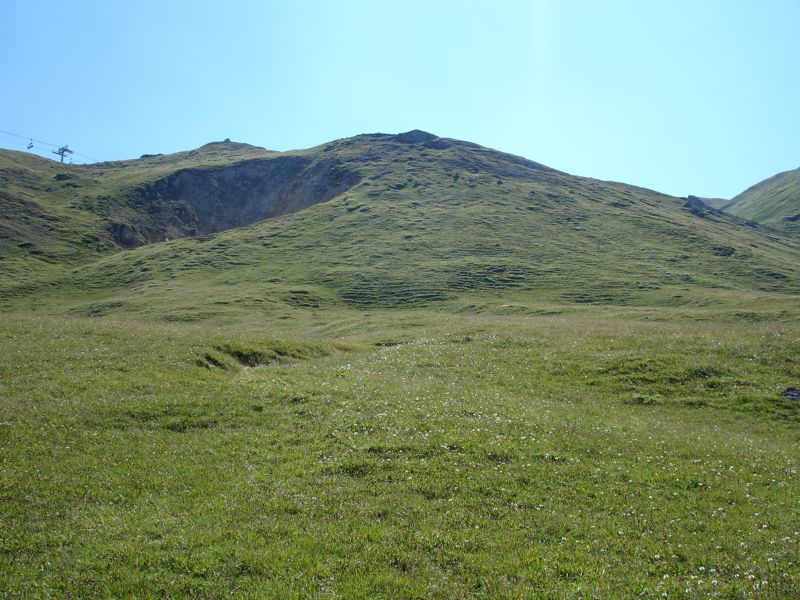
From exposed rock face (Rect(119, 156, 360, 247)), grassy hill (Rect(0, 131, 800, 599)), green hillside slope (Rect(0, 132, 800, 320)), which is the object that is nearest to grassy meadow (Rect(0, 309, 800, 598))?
grassy hill (Rect(0, 131, 800, 599))

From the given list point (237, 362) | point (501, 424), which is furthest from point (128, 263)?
point (501, 424)

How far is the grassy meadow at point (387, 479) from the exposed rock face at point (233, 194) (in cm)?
13876

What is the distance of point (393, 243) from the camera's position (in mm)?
117125

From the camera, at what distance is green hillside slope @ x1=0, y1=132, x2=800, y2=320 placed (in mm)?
88062

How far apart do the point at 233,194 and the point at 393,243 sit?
257 feet

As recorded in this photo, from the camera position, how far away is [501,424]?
1825 cm

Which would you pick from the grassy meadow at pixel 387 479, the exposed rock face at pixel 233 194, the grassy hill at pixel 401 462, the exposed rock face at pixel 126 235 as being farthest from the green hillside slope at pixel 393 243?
the grassy meadow at pixel 387 479

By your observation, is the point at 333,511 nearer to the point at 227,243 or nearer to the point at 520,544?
the point at 520,544

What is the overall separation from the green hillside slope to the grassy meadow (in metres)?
54.4

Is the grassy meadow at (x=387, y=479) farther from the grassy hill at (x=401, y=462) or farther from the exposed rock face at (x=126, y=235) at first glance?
the exposed rock face at (x=126, y=235)

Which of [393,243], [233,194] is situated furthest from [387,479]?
[233,194]

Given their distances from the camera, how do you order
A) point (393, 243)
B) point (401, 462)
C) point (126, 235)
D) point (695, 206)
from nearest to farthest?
point (401, 462) < point (393, 243) < point (126, 235) < point (695, 206)

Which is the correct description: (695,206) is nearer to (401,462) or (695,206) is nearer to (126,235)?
(126,235)

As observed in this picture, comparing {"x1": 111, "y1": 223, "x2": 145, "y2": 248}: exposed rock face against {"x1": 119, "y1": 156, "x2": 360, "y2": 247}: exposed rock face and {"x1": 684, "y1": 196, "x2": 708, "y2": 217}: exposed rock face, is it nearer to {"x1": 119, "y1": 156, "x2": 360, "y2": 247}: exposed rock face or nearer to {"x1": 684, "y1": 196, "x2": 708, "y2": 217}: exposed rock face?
{"x1": 119, "y1": 156, "x2": 360, "y2": 247}: exposed rock face
